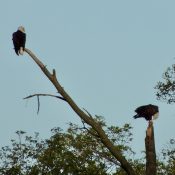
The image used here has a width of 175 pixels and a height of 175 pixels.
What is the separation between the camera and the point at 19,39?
845 cm

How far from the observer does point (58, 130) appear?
134 feet

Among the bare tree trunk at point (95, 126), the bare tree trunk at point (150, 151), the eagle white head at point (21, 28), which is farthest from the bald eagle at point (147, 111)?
the eagle white head at point (21, 28)

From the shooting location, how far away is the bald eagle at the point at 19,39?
8007 mm

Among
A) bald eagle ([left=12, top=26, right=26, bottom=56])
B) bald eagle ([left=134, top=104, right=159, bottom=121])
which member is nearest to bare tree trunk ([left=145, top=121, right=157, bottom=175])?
bald eagle ([left=134, top=104, right=159, bottom=121])

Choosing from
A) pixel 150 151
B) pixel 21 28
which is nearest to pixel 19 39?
pixel 21 28

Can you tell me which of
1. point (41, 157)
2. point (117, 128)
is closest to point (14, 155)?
point (41, 157)

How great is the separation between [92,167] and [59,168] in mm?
3665

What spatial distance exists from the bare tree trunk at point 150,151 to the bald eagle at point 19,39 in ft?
8.17

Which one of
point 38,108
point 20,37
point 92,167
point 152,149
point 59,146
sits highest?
point 59,146

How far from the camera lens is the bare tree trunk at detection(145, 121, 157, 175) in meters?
6.77

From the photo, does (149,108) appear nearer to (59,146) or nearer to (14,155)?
(59,146)

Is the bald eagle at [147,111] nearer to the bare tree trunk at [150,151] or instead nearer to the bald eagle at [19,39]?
the bare tree trunk at [150,151]

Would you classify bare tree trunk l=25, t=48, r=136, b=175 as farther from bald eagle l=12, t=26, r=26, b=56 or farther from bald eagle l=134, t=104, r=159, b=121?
bald eagle l=12, t=26, r=26, b=56

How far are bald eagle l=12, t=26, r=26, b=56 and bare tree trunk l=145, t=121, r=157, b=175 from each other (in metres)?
2.49
